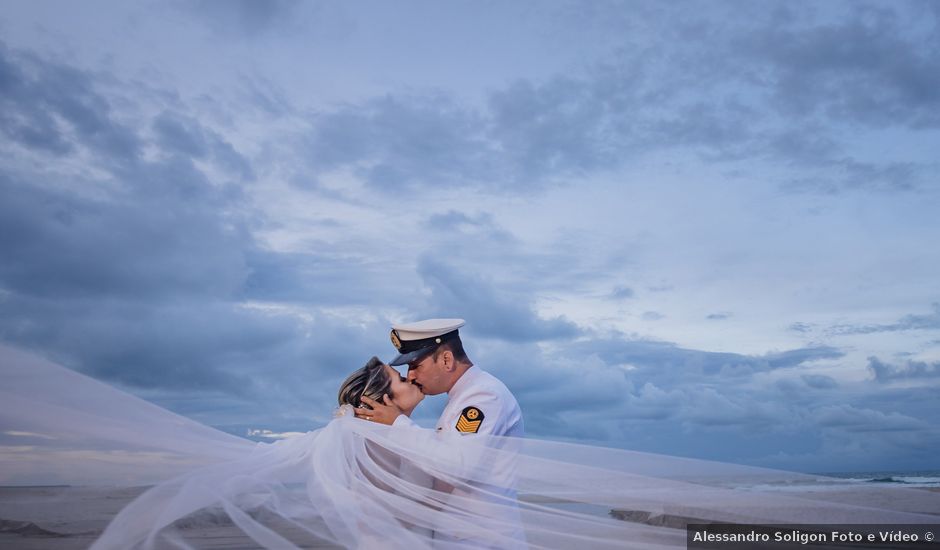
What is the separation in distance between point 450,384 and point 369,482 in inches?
30.9

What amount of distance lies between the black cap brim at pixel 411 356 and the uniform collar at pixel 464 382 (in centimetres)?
27

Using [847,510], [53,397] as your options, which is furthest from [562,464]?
[53,397]

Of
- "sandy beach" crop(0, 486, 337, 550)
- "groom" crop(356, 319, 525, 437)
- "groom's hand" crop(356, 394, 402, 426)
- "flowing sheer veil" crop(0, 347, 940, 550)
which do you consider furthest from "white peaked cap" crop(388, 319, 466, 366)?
"sandy beach" crop(0, 486, 337, 550)

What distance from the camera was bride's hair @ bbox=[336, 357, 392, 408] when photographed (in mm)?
4871

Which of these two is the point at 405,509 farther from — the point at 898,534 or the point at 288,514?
the point at 898,534

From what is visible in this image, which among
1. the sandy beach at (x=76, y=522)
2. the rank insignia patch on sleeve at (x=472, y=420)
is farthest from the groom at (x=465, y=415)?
the sandy beach at (x=76, y=522)

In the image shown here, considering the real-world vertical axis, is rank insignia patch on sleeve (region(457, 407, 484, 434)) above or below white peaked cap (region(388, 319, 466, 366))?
below

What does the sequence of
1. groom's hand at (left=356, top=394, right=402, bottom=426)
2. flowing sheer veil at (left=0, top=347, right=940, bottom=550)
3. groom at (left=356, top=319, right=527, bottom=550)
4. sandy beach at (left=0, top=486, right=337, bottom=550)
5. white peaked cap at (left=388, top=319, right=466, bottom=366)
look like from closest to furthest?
sandy beach at (left=0, top=486, right=337, bottom=550) → flowing sheer veil at (left=0, top=347, right=940, bottom=550) → groom at (left=356, top=319, right=527, bottom=550) → groom's hand at (left=356, top=394, right=402, bottom=426) → white peaked cap at (left=388, top=319, right=466, bottom=366)

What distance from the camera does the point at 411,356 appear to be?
494cm

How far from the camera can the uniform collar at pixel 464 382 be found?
4.67 meters

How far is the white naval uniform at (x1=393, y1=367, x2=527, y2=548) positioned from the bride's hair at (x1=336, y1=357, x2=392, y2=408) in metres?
0.22

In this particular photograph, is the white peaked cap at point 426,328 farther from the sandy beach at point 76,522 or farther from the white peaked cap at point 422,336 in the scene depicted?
the sandy beach at point 76,522

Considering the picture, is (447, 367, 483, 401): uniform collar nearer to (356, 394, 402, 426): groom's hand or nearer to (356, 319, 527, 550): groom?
(356, 319, 527, 550): groom

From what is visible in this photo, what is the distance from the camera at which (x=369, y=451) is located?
459 centimetres
